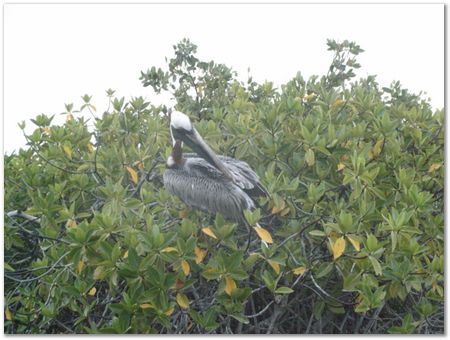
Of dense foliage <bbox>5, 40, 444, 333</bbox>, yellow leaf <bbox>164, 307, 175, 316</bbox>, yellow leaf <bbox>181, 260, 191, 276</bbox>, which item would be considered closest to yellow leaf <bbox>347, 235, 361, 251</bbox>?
dense foliage <bbox>5, 40, 444, 333</bbox>

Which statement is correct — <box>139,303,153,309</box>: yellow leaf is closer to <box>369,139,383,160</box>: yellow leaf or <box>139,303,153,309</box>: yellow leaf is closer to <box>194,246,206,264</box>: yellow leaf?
<box>194,246,206,264</box>: yellow leaf

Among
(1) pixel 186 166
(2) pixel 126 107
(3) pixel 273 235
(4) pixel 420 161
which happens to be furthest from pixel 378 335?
(2) pixel 126 107

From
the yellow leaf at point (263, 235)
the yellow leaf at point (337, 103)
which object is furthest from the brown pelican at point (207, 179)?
the yellow leaf at point (337, 103)

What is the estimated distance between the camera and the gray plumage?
10.3 feet

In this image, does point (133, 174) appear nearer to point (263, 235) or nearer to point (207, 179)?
point (207, 179)

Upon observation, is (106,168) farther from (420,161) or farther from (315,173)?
(420,161)

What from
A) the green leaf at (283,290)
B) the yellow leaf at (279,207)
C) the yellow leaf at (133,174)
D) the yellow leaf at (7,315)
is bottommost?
the yellow leaf at (7,315)

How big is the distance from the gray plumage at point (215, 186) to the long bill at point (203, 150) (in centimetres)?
4

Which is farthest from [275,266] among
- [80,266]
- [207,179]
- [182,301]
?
[80,266]

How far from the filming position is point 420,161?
3.68 m

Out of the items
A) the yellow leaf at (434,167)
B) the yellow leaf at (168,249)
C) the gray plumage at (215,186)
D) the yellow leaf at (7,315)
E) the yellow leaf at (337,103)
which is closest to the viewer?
the yellow leaf at (168,249)

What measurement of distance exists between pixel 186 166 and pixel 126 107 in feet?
4.23

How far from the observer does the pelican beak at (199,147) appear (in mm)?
3176

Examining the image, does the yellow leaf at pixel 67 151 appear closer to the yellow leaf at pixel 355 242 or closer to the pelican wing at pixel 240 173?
the pelican wing at pixel 240 173
